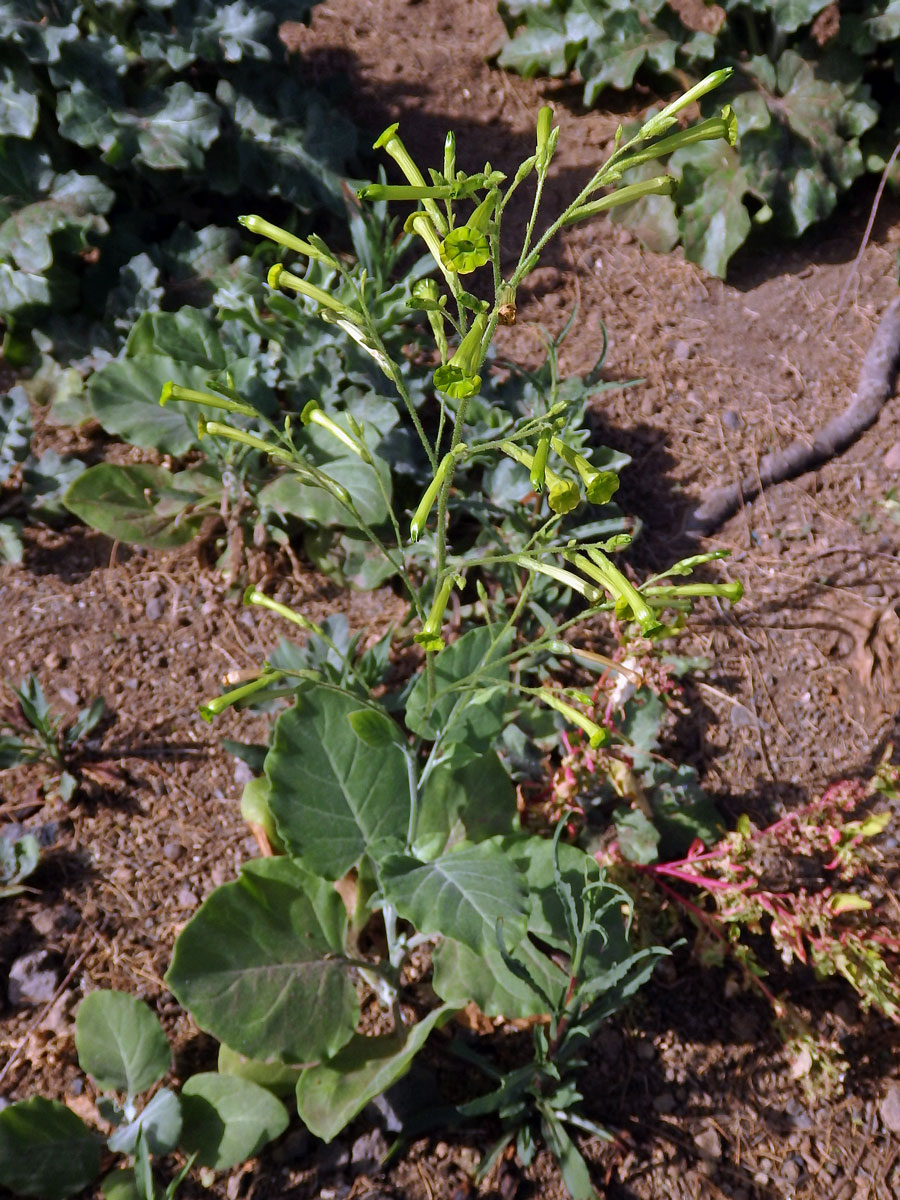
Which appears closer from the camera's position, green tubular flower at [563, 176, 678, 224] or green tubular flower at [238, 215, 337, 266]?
green tubular flower at [563, 176, 678, 224]

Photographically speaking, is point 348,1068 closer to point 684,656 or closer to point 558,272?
point 684,656

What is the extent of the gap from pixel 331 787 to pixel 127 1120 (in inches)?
30.6

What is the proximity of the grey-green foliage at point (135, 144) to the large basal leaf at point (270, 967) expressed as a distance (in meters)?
1.95

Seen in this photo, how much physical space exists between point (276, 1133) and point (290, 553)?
4.92ft

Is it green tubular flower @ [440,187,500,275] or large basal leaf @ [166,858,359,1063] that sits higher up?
green tubular flower @ [440,187,500,275]

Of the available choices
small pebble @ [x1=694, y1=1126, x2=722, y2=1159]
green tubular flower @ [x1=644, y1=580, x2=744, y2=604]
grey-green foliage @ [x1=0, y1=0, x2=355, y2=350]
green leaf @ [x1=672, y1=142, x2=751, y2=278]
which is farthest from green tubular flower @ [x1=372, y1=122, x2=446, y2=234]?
green leaf @ [x1=672, y1=142, x2=751, y2=278]

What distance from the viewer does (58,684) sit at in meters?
2.56

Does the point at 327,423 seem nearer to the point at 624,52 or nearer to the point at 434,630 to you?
the point at 434,630

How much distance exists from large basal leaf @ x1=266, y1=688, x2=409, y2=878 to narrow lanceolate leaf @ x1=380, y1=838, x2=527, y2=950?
0.67 feet

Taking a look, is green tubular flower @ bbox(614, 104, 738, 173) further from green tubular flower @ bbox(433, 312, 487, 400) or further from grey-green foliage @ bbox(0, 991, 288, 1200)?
grey-green foliage @ bbox(0, 991, 288, 1200)

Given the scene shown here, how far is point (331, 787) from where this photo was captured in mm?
1960

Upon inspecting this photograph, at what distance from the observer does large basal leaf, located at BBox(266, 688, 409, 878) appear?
74.9 inches

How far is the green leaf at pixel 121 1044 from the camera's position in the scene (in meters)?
1.90

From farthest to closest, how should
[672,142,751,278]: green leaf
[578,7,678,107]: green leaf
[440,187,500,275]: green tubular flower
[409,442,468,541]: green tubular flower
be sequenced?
1. [578,7,678,107]: green leaf
2. [672,142,751,278]: green leaf
3. [409,442,468,541]: green tubular flower
4. [440,187,500,275]: green tubular flower
